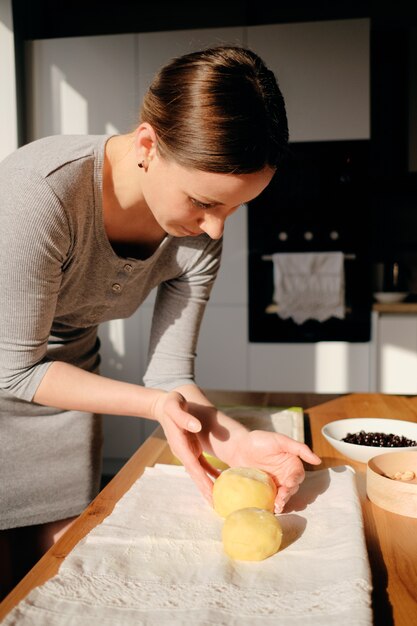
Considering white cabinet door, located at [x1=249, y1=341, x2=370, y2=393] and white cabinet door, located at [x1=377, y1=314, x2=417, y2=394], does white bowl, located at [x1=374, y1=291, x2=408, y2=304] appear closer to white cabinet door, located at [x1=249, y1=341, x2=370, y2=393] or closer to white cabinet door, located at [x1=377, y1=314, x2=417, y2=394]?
white cabinet door, located at [x1=377, y1=314, x2=417, y2=394]

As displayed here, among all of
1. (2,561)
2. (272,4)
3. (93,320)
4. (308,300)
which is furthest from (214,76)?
(272,4)

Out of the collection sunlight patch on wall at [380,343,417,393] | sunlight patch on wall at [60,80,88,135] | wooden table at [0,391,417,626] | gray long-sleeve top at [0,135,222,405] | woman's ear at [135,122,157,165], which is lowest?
sunlight patch on wall at [380,343,417,393]

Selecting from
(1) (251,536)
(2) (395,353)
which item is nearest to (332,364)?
(2) (395,353)

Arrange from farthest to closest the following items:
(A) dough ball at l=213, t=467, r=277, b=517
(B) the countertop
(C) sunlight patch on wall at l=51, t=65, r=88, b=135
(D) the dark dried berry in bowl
→ (C) sunlight patch on wall at l=51, t=65, r=88, b=135, (B) the countertop, (D) the dark dried berry in bowl, (A) dough ball at l=213, t=467, r=277, b=517

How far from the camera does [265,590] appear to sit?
0.60 m

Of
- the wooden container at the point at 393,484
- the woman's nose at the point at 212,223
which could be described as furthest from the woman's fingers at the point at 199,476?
the woman's nose at the point at 212,223

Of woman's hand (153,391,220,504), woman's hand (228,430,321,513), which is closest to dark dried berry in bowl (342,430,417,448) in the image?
woman's hand (228,430,321,513)

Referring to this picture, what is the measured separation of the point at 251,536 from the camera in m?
0.65

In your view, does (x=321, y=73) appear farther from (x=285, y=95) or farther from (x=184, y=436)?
(x=184, y=436)

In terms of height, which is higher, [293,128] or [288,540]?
[293,128]

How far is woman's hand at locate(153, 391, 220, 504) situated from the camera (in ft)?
2.74

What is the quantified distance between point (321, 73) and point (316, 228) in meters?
0.74

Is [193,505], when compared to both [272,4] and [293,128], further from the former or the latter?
[272,4]

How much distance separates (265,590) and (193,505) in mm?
224
